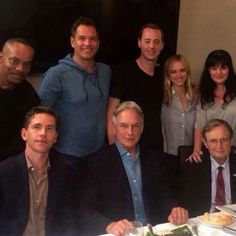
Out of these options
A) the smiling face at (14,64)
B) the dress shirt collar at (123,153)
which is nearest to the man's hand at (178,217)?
the dress shirt collar at (123,153)

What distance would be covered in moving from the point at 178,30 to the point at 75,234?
97.3 inches

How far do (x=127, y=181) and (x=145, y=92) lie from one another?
0.85 m

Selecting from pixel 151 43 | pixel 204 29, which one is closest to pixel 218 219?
pixel 151 43

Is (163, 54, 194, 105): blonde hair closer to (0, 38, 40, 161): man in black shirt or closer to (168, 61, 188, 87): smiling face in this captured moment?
(168, 61, 188, 87): smiling face

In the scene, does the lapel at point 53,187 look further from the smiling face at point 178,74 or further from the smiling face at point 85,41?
the smiling face at point 178,74

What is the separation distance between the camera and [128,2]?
3.58 m

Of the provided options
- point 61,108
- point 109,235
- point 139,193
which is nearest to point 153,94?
point 61,108

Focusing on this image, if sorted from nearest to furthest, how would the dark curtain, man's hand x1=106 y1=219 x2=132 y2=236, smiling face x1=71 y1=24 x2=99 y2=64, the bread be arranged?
man's hand x1=106 y1=219 x2=132 y2=236 < the bread < smiling face x1=71 y1=24 x2=99 y2=64 < the dark curtain

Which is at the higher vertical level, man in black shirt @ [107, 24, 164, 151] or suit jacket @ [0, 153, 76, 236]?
man in black shirt @ [107, 24, 164, 151]

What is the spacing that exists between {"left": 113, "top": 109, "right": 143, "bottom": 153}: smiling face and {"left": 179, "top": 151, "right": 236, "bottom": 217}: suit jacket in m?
0.51

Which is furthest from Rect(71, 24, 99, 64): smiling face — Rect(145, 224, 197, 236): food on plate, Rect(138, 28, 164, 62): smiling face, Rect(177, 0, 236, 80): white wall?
→ Rect(177, 0, 236, 80): white wall

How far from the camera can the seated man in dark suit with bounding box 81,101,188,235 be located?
2.17m

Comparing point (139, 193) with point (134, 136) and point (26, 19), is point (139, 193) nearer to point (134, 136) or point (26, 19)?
point (134, 136)

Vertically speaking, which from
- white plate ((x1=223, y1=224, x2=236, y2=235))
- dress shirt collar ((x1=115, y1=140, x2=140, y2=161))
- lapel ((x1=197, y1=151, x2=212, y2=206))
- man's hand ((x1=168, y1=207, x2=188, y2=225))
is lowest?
white plate ((x1=223, y1=224, x2=236, y2=235))
